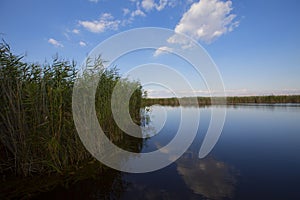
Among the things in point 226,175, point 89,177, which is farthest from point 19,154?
point 226,175

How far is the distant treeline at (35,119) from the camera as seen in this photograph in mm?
3373

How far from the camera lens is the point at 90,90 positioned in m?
4.69

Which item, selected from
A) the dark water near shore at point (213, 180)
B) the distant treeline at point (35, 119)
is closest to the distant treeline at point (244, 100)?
the dark water near shore at point (213, 180)

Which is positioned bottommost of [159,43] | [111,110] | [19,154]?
[19,154]

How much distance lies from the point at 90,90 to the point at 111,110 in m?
1.41

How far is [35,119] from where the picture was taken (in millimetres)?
3488

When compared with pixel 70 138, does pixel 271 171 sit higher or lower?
lower

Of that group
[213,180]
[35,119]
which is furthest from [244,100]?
[35,119]

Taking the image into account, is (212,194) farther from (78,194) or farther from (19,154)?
(19,154)

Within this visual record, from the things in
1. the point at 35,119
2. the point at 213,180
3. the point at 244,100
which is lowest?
the point at 213,180

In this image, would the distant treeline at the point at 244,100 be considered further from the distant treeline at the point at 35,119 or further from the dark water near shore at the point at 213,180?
the distant treeline at the point at 35,119

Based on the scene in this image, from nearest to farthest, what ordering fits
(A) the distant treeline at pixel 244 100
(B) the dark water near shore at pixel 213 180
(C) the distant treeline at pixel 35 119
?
(B) the dark water near shore at pixel 213 180 < (C) the distant treeline at pixel 35 119 < (A) the distant treeline at pixel 244 100

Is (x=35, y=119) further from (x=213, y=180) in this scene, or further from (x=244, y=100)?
(x=244, y=100)

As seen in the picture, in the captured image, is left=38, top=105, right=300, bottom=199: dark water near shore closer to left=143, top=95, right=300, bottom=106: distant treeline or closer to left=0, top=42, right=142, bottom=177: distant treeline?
left=0, top=42, right=142, bottom=177: distant treeline
